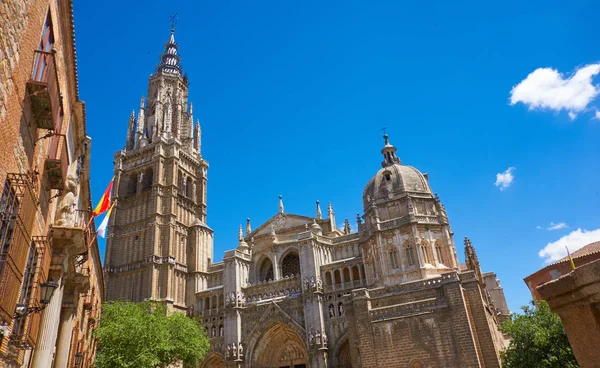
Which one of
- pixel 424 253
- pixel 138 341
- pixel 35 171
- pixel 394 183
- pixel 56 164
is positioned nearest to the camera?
pixel 35 171

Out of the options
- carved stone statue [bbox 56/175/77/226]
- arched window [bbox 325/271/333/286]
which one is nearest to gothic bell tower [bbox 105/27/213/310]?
arched window [bbox 325/271/333/286]

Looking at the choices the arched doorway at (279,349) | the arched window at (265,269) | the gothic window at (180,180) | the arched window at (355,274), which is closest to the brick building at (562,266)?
the arched window at (355,274)

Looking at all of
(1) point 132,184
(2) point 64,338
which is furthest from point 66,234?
(1) point 132,184

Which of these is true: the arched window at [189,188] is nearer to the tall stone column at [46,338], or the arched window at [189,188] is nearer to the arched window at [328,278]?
the arched window at [328,278]

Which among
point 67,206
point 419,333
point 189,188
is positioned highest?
point 189,188

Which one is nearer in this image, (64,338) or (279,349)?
(64,338)

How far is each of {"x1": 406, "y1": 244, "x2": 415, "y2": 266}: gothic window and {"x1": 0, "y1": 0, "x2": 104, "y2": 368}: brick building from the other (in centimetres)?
2141

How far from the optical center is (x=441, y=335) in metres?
23.3

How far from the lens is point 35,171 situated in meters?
8.80

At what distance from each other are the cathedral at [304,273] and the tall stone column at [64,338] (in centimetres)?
1584

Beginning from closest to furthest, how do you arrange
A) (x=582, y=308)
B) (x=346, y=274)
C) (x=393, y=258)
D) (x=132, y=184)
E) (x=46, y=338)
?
(x=582, y=308), (x=46, y=338), (x=393, y=258), (x=346, y=274), (x=132, y=184)

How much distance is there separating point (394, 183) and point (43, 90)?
1068 inches

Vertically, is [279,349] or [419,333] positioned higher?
[279,349]

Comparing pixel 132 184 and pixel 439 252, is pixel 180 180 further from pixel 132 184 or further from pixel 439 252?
pixel 439 252
